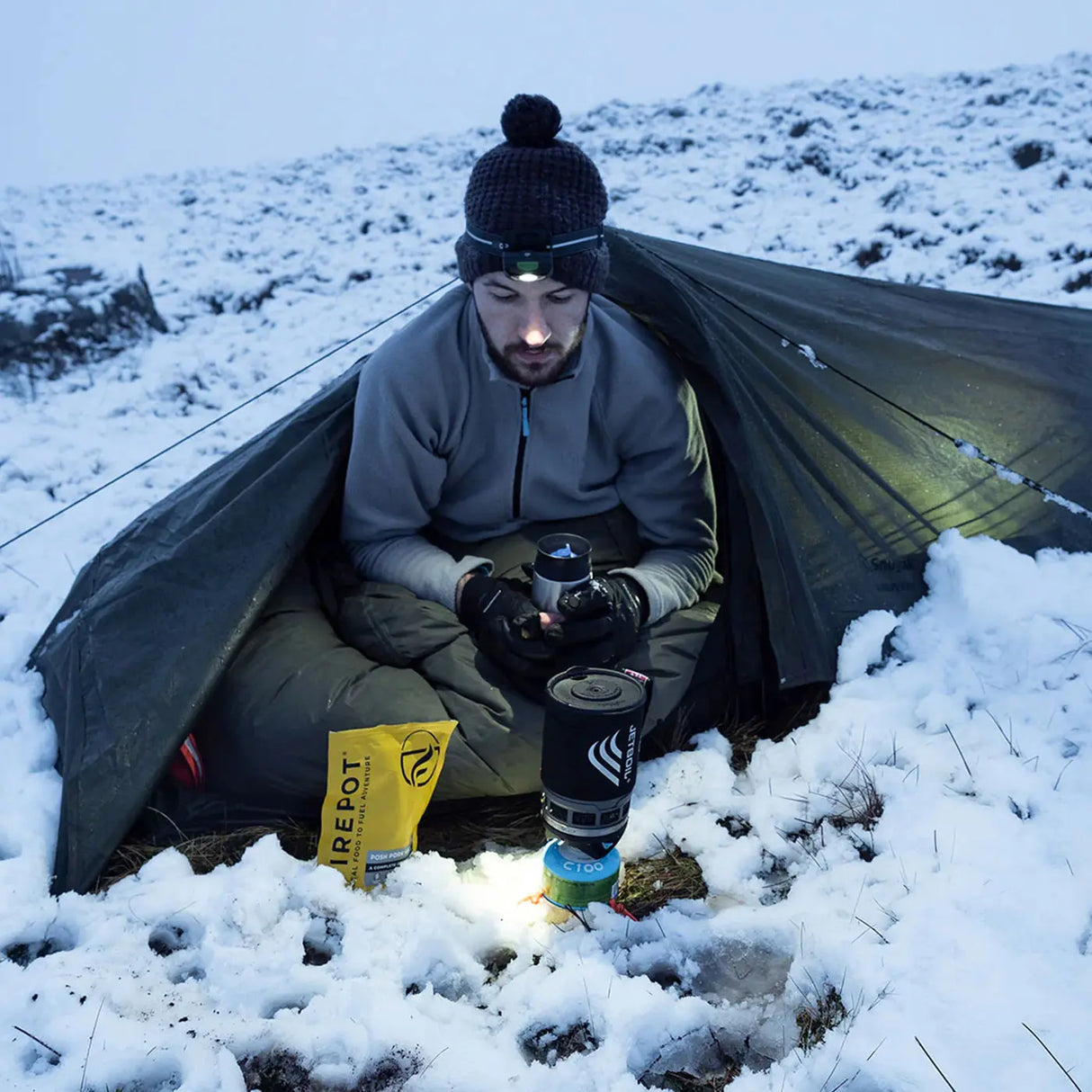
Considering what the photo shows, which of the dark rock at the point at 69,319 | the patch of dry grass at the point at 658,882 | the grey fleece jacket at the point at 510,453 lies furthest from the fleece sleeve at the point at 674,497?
the dark rock at the point at 69,319

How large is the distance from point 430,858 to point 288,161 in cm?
1131

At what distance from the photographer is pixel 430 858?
2002 millimetres

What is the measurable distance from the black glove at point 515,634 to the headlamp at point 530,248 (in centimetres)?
79

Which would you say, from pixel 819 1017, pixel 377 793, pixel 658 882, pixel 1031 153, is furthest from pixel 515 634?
pixel 1031 153

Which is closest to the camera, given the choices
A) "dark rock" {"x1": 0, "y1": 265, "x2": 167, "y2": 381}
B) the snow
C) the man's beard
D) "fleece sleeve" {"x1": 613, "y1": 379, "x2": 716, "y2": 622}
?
the snow

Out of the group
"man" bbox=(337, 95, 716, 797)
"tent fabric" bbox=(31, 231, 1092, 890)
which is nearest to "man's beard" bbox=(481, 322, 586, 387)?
"man" bbox=(337, 95, 716, 797)

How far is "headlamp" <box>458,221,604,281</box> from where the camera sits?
2.23 meters

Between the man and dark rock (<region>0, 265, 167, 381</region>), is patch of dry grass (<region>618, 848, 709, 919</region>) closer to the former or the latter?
the man

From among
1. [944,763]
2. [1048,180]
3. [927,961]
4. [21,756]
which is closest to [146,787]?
[21,756]

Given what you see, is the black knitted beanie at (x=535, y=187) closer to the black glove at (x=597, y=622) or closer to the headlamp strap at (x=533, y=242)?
the headlamp strap at (x=533, y=242)

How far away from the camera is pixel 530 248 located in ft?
7.35

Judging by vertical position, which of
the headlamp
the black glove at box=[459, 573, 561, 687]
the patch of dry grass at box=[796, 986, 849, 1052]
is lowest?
the patch of dry grass at box=[796, 986, 849, 1052]

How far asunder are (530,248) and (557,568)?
30.4 inches

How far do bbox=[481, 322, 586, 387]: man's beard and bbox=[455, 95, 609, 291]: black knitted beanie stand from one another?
179 millimetres
